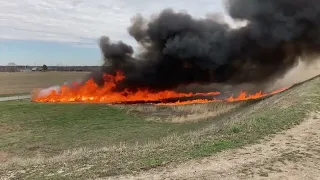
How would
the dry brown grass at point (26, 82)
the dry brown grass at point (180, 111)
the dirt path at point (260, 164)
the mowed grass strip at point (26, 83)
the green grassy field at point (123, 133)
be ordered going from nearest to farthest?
1. the dirt path at point (260, 164)
2. the green grassy field at point (123, 133)
3. the dry brown grass at point (180, 111)
4. the mowed grass strip at point (26, 83)
5. the dry brown grass at point (26, 82)

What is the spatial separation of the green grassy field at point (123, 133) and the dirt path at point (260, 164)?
60cm

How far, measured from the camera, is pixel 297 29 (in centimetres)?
3638

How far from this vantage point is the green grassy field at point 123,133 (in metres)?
9.96

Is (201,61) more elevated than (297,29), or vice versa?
(297,29)

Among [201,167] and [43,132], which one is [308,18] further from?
[201,167]

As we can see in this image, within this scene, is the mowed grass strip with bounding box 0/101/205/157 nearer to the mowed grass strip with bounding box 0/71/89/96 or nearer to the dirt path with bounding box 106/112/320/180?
the dirt path with bounding box 106/112/320/180

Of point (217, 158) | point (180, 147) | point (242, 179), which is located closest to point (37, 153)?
point (180, 147)

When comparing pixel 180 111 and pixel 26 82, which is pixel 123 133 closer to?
pixel 180 111

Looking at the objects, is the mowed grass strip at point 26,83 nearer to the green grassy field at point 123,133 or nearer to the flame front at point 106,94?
the flame front at point 106,94

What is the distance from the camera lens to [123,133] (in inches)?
881

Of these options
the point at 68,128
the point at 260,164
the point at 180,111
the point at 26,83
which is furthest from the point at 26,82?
the point at 260,164

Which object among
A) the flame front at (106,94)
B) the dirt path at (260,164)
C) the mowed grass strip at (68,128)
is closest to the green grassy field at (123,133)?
the mowed grass strip at (68,128)

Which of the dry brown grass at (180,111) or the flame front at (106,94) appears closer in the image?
the dry brown grass at (180,111)

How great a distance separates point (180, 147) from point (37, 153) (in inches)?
384
